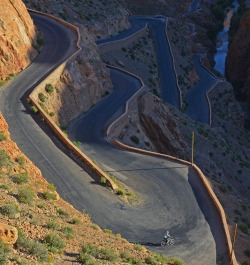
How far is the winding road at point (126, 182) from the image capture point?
61.1 feet

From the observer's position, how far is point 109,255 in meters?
13.7

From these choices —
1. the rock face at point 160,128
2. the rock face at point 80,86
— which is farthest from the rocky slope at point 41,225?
the rock face at point 160,128

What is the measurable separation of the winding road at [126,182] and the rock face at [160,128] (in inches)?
203

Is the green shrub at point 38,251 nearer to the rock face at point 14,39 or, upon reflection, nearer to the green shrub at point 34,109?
the green shrub at point 34,109

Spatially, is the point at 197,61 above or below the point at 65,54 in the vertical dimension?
below

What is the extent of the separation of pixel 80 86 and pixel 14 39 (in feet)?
20.0

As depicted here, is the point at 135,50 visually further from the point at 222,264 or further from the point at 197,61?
the point at 222,264

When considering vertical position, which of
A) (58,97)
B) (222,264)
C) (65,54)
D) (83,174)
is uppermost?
(65,54)

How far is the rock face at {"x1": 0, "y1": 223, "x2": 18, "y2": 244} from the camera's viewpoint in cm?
1141

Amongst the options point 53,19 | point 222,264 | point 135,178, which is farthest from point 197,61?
point 222,264

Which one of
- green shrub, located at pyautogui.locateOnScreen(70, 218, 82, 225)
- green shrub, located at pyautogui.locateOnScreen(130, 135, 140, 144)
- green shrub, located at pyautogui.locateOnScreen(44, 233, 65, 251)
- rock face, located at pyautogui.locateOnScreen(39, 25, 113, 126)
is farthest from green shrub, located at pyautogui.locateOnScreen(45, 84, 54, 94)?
green shrub, located at pyautogui.locateOnScreen(44, 233, 65, 251)

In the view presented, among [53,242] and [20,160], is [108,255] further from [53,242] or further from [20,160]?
[20,160]

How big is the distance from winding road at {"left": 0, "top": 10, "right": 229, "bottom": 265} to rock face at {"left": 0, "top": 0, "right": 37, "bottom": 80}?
2.73 feet

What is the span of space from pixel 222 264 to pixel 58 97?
17155mm
